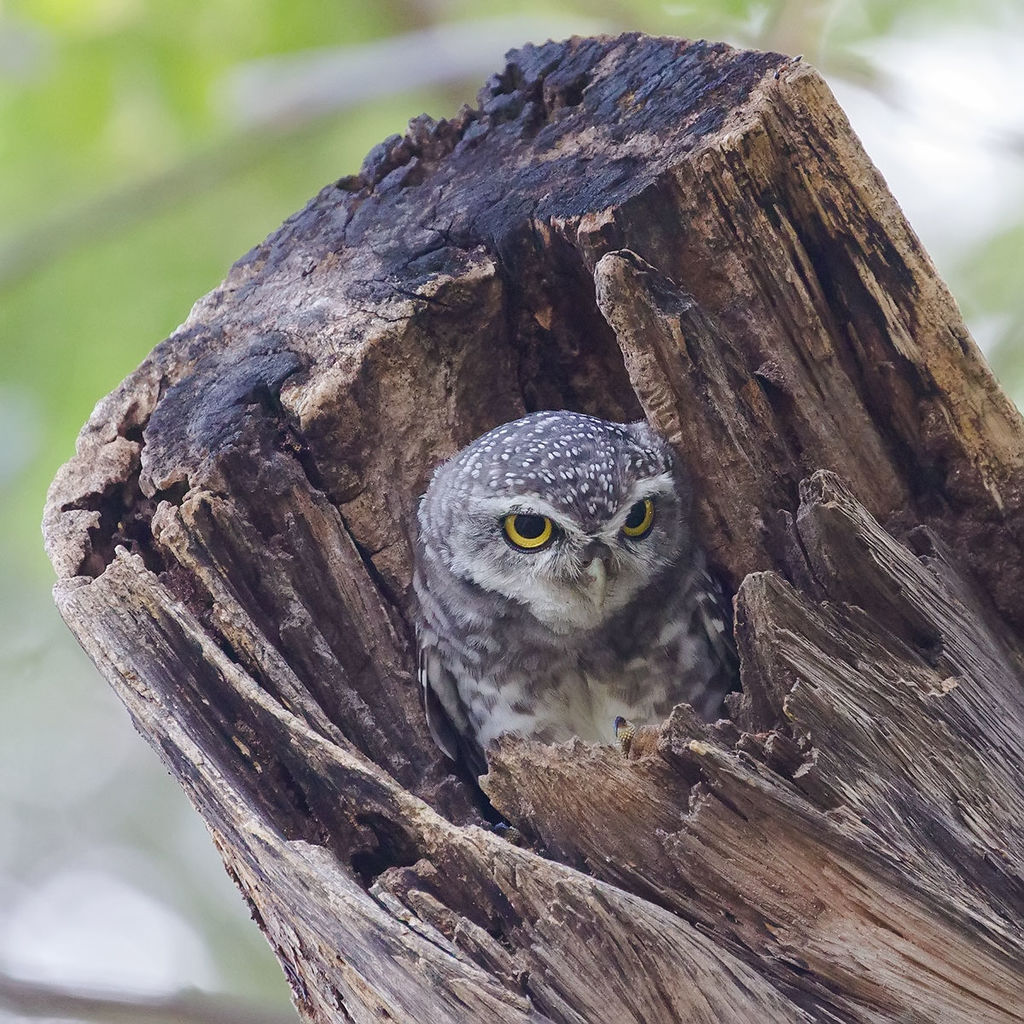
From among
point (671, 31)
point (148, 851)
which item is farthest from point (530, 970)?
point (148, 851)

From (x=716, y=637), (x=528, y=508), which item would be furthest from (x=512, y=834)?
(x=716, y=637)

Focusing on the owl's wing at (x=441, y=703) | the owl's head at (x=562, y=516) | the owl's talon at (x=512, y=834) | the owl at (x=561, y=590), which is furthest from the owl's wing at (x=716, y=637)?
the owl's talon at (x=512, y=834)

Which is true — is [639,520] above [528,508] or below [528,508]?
below

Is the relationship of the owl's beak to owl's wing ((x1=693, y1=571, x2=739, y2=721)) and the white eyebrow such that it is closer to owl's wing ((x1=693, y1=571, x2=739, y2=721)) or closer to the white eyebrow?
the white eyebrow

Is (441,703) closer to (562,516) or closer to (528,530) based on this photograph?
(528,530)

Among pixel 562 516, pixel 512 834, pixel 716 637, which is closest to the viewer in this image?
pixel 512 834

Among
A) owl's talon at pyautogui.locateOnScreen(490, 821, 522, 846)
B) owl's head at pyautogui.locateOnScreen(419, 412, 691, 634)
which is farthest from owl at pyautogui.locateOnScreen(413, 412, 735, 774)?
owl's talon at pyautogui.locateOnScreen(490, 821, 522, 846)

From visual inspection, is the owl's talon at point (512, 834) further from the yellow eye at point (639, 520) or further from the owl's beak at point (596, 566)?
the yellow eye at point (639, 520)
